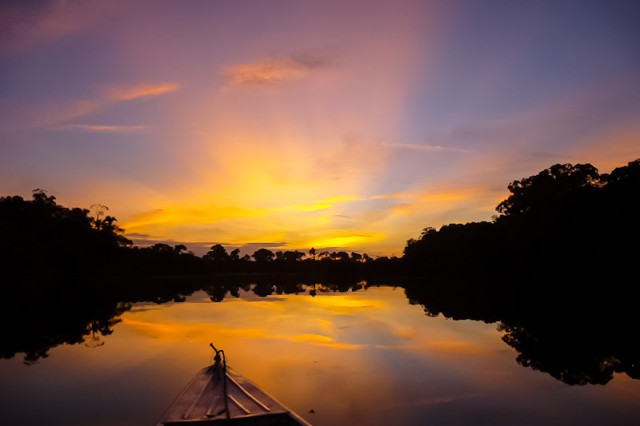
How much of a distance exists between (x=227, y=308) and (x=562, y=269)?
Answer: 193 ft

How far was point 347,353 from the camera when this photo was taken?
742 inches

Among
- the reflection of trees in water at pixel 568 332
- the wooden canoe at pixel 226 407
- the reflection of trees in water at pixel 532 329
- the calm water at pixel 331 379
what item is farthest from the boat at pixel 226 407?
the reflection of trees in water at pixel 532 329

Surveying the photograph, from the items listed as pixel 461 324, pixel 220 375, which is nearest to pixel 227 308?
pixel 461 324

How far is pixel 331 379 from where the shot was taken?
1429cm

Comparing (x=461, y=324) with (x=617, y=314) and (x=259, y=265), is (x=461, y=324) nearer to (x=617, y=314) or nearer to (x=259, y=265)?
(x=617, y=314)

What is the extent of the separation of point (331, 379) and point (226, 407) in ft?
21.1

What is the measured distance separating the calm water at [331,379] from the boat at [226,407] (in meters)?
1.69

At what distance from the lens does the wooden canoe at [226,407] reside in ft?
26.6

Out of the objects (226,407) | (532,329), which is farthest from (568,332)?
(226,407)

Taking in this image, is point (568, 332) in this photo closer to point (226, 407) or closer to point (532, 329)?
point (532, 329)

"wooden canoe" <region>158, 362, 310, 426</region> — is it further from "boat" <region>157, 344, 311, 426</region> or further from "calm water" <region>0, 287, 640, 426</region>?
"calm water" <region>0, 287, 640, 426</region>

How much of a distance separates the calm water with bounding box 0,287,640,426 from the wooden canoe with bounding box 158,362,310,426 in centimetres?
170

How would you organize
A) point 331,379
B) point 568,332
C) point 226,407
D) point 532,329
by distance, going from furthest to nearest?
point 532,329 → point 568,332 → point 331,379 → point 226,407

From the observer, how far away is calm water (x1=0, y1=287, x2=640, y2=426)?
11086 millimetres
